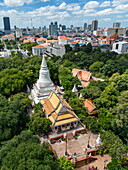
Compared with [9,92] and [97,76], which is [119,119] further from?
[97,76]

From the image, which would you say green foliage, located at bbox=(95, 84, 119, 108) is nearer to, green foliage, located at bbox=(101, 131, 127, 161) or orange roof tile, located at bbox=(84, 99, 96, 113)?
orange roof tile, located at bbox=(84, 99, 96, 113)

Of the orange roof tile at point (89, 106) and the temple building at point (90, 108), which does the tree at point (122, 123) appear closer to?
the temple building at point (90, 108)

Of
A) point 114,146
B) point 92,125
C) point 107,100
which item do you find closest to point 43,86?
point 107,100

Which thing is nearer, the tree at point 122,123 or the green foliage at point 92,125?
the tree at point 122,123

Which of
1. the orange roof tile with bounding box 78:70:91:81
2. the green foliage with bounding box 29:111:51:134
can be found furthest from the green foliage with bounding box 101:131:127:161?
the orange roof tile with bounding box 78:70:91:81

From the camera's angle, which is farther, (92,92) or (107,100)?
(92,92)

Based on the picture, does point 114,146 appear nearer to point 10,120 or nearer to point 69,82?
point 10,120

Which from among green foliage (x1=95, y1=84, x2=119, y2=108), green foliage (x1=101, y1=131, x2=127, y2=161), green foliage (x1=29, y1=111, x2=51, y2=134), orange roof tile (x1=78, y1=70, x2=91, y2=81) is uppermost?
orange roof tile (x1=78, y1=70, x2=91, y2=81)

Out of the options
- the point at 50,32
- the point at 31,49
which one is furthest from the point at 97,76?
the point at 50,32

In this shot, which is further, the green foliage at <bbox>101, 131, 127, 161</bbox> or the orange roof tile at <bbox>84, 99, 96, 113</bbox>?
the orange roof tile at <bbox>84, 99, 96, 113</bbox>

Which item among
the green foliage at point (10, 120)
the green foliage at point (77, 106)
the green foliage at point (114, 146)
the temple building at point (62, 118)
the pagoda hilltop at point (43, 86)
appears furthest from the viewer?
the pagoda hilltop at point (43, 86)

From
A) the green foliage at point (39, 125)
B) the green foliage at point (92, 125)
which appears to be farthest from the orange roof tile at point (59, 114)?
the green foliage at point (92, 125)

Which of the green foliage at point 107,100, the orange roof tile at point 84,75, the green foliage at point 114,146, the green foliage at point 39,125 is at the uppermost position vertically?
the orange roof tile at point 84,75
